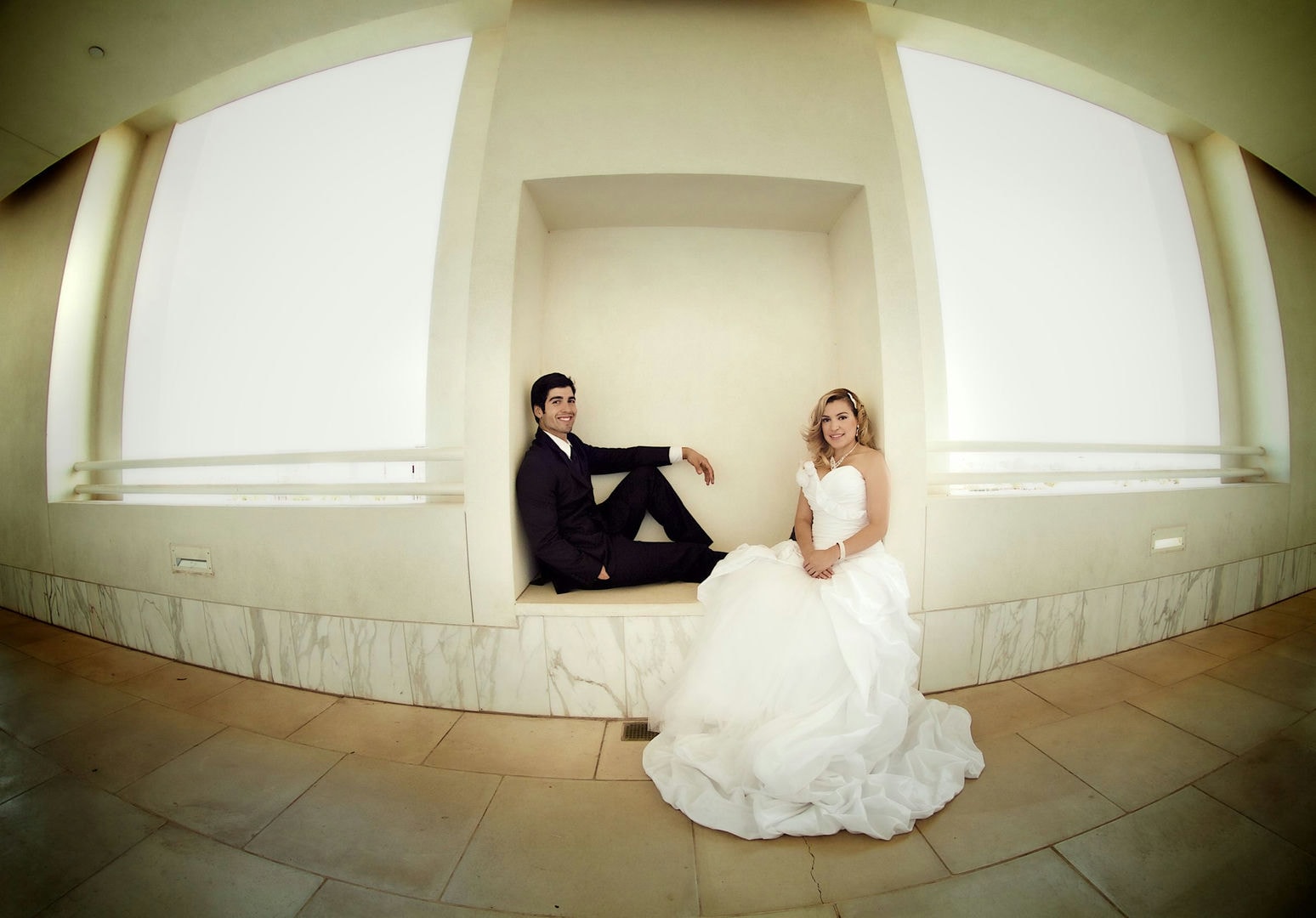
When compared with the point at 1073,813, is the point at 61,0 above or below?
above

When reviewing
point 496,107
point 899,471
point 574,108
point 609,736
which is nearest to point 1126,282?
point 899,471

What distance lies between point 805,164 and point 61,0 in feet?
9.76

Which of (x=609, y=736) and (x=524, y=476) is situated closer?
(x=609, y=736)

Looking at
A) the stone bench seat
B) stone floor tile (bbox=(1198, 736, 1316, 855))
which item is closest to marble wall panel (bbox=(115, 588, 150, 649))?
the stone bench seat

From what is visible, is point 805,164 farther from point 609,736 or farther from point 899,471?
point 609,736

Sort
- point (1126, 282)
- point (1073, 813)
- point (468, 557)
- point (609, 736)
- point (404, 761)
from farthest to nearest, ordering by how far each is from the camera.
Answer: point (1126, 282)
point (468, 557)
point (609, 736)
point (404, 761)
point (1073, 813)

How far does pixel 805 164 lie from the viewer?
6.27 ft

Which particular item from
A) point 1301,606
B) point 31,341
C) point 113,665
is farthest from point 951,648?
point 31,341

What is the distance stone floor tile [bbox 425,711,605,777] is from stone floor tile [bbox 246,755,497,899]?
3.0 inches

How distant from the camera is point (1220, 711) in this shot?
1.71 meters

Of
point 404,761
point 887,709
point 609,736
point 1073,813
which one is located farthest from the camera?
point 609,736

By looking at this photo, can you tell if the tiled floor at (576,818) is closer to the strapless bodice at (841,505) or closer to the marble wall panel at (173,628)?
the marble wall panel at (173,628)

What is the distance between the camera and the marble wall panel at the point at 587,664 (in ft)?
5.95

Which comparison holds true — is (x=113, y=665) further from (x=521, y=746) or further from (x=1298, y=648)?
(x=1298, y=648)
